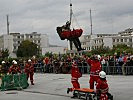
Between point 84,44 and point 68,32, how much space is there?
13424 cm

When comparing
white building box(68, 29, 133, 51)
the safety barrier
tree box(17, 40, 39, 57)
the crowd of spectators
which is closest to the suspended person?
the crowd of spectators

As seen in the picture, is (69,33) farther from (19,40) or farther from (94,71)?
(19,40)

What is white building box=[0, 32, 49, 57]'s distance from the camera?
15688cm

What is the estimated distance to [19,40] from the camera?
167 m

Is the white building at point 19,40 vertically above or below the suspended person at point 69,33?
above

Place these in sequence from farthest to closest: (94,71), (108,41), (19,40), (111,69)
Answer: (19,40) → (108,41) → (111,69) → (94,71)

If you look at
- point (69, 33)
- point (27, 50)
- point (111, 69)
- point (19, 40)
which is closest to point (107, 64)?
point (111, 69)

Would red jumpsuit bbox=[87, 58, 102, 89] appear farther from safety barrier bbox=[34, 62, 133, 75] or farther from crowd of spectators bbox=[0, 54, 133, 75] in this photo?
safety barrier bbox=[34, 62, 133, 75]

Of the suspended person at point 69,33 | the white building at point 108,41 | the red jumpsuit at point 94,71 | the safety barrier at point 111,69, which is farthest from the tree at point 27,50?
the red jumpsuit at point 94,71

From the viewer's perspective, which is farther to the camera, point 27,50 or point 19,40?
point 19,40

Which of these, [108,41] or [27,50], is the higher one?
[108,41]

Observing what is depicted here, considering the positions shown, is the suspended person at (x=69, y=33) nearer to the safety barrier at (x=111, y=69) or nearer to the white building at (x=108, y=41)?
the safety barrier at (x=111, y=69)

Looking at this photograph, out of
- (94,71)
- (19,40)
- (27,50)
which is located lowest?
(94,71)

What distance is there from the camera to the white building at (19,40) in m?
157
